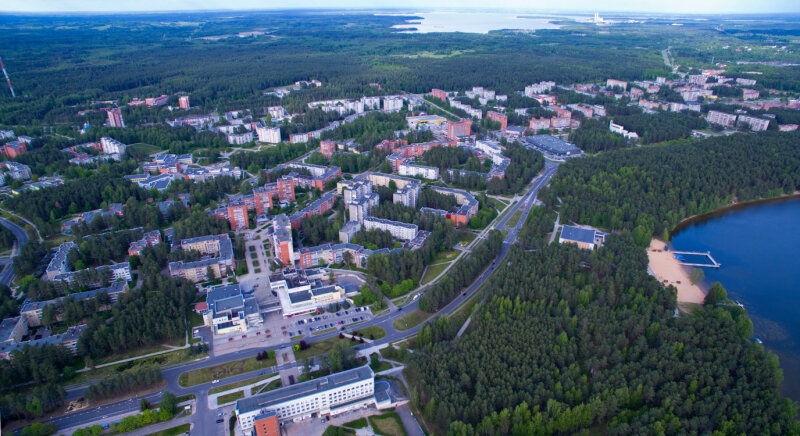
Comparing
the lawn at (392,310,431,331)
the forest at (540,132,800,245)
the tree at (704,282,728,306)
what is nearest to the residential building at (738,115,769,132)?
the forest at (540,132,800,245)

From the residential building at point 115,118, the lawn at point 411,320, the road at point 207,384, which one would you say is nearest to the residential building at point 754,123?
the road at point 207,384

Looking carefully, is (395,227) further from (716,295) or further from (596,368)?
(716,295)

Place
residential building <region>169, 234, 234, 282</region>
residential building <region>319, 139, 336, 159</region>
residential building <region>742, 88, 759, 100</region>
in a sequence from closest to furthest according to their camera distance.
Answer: residential building <region>169, 234, 234, 282</region>, residential building <region>319, 139, 336, 159</region>, residential building <region>742, 88, 759, 100</region>

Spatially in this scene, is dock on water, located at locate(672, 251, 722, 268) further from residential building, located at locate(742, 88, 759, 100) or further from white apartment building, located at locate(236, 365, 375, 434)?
residential building, located at locate(742, 88, 759, 100)

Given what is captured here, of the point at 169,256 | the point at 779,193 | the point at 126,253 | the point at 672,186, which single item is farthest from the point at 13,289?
the point at 779,193

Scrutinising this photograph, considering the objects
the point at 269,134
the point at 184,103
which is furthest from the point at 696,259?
the point at 184,103

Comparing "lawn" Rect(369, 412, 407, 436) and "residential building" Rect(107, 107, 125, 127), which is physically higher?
"residential building" Rect(107, 107, 125, 127)

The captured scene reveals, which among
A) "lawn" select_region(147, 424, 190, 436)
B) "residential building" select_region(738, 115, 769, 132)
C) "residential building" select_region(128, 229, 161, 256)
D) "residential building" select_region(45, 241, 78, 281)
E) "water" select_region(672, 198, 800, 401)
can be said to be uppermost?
"residential building" select_region(738, 115, 769, 132)
